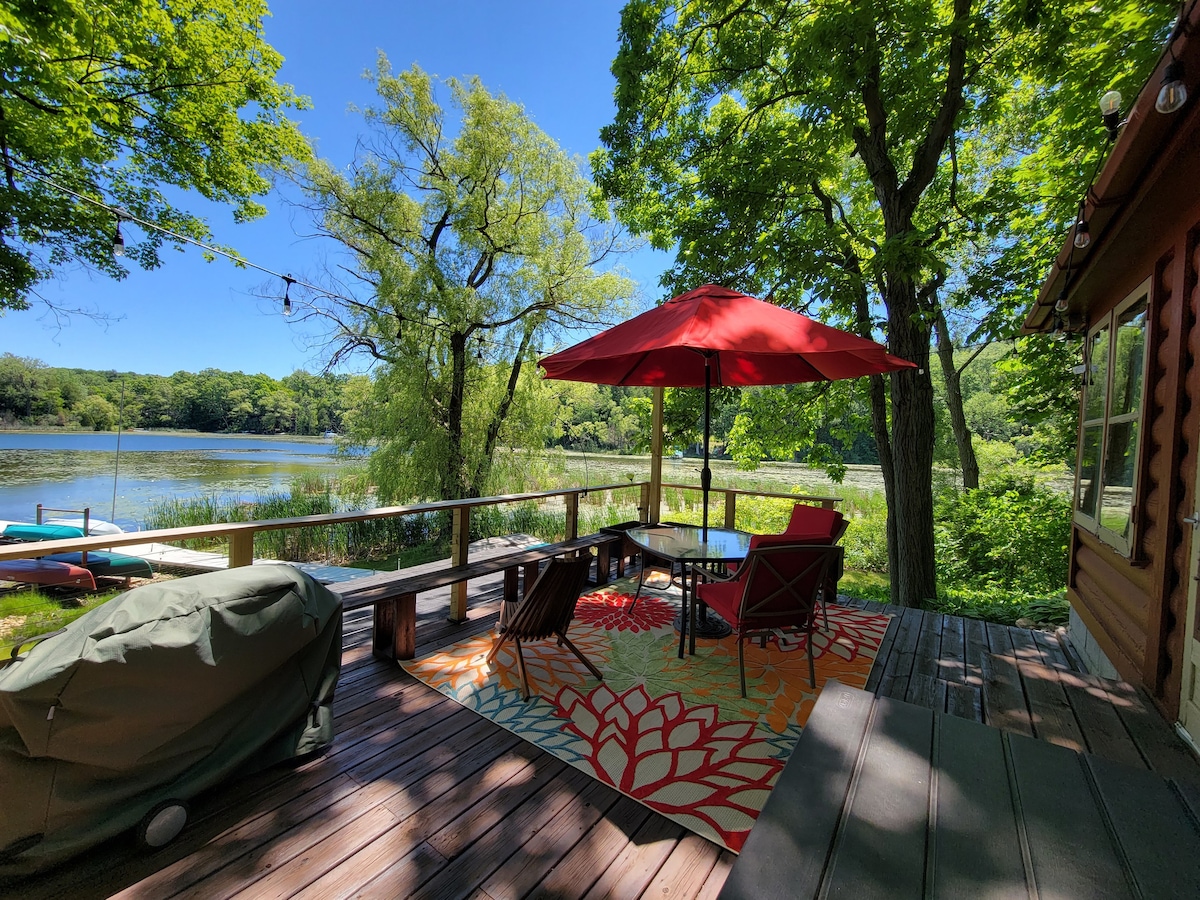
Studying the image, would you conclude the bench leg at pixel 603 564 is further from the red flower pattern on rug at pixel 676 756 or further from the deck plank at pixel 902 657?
the deck plank at pixel 902 657

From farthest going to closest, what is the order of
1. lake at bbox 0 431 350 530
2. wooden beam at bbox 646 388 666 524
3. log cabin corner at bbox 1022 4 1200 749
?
lake at bbox 0 431 350 530 → wooden beam at bbox 646 388 666 524 → log cabin corner at bbox 1022 4 1200 749

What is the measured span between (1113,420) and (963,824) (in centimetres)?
308

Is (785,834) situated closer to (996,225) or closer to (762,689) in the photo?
(762,689)

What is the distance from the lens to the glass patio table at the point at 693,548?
119 inches

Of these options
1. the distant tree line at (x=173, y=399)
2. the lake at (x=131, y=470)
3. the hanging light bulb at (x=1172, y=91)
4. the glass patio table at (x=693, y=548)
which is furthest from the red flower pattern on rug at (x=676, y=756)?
the distant tree line at (x=173, y=399)

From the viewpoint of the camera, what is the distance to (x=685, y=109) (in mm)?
6223

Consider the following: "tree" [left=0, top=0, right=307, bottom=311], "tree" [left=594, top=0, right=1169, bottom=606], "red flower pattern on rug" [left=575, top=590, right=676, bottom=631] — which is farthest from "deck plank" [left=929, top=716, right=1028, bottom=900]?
"tree" [left=0, top=0, right=307, bottom=311]

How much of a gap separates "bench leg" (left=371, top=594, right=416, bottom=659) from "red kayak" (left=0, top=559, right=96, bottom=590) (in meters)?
3.77

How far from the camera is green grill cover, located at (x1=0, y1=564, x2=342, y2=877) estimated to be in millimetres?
1343

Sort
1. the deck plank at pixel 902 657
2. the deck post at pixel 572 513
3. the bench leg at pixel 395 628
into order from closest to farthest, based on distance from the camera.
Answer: the deck plank at pixel 902 657
the bench leg at pixel 395 628
the deck post at pixel 572 513

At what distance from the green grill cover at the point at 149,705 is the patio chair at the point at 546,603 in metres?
0.91

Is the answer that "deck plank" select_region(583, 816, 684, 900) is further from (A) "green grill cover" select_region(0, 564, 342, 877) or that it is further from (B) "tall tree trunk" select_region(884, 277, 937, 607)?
(B) "tall tree trunk" select_region(884, 277, 937, 607)

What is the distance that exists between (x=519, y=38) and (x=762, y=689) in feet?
35.8

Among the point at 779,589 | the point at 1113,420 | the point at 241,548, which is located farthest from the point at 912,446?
the point at 241,548
